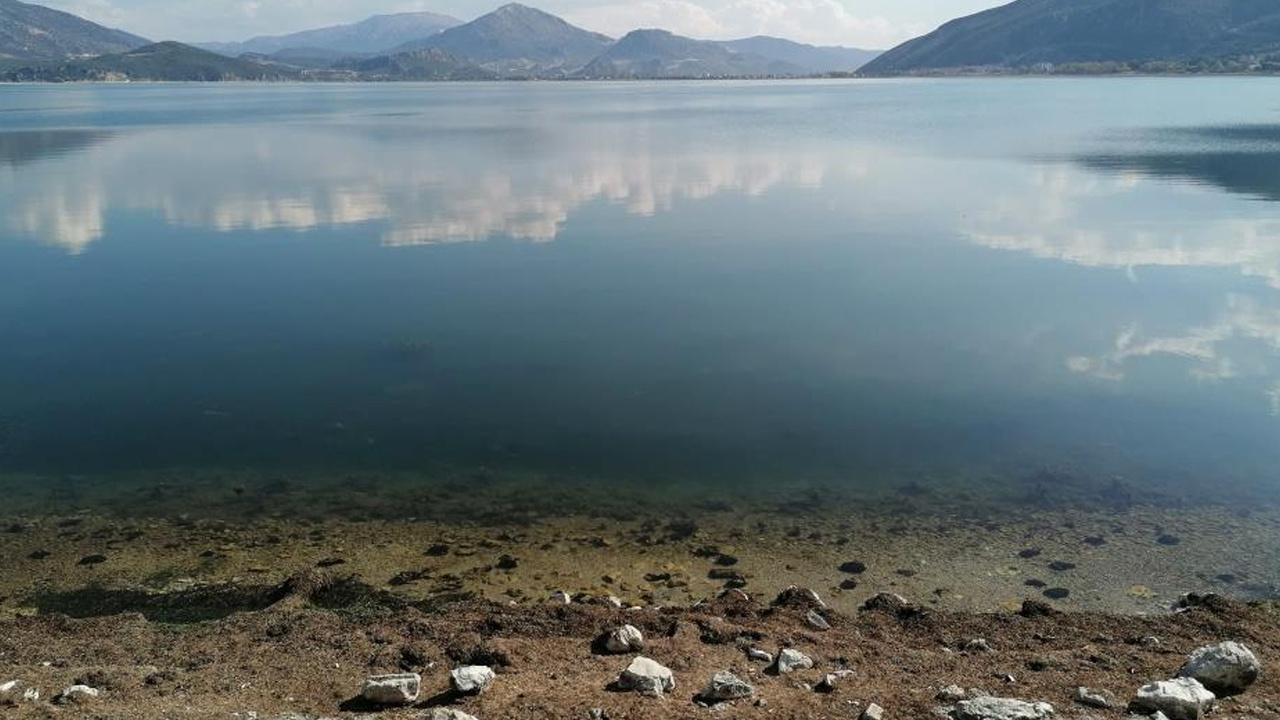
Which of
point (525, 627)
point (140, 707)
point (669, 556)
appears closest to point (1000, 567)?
point (669, 556)

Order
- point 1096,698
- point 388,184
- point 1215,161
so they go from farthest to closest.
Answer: point 1215,161 < point 388,184 < point 1096,698

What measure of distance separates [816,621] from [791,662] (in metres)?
1.74

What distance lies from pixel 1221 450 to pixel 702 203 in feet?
101

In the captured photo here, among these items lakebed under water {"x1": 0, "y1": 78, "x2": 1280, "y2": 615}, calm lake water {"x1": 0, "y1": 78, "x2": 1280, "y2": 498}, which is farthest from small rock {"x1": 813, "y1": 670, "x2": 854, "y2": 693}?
calm lake water {"x1": 0, "y1": 78, "x2": 1280, "y2": 498}

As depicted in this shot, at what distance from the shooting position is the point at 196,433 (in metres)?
18.8

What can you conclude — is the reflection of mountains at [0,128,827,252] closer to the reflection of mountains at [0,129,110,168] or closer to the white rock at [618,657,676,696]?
the reflection of mountains at [0,129,110,168]

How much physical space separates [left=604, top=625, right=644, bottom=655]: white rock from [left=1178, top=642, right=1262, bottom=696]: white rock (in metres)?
5.21

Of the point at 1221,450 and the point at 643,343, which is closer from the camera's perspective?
the point at 1221,450

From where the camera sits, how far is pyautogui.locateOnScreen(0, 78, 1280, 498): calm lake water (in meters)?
17.9

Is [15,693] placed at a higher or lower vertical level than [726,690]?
lower

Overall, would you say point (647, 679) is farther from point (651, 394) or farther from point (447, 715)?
point (651, 394)

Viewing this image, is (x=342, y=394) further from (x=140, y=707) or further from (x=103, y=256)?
(x=103, y=256)

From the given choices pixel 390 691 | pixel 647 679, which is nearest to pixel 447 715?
pixel 390 691

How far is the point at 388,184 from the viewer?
5288 cm
